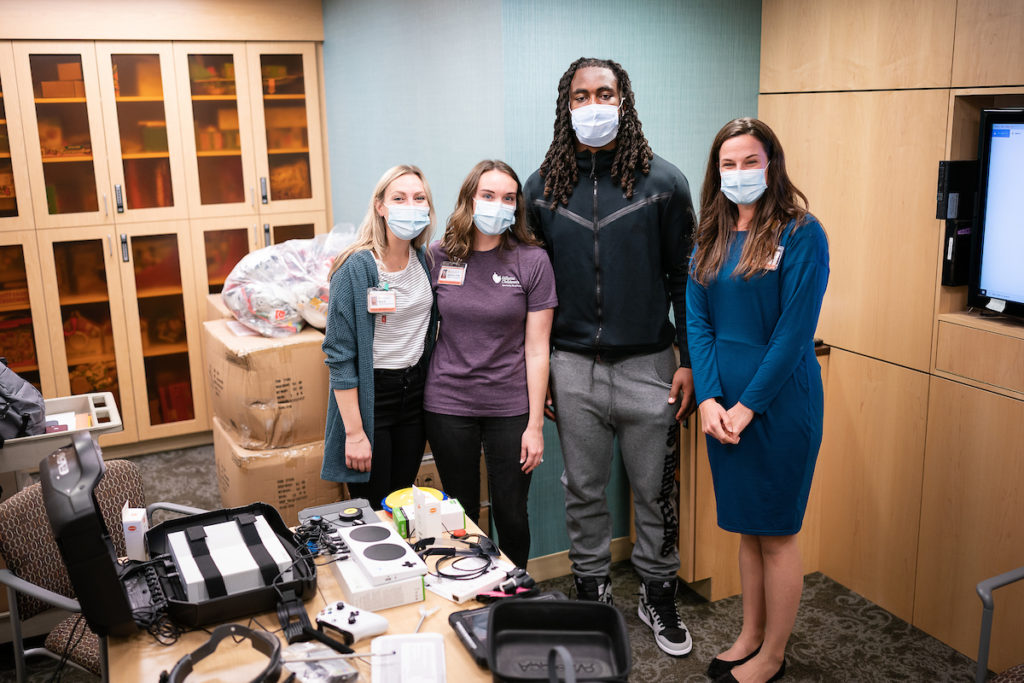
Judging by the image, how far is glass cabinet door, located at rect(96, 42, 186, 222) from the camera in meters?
4.38

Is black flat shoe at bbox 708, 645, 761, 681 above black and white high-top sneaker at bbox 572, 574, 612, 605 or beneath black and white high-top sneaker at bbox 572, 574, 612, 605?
beneath

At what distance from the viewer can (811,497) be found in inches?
128

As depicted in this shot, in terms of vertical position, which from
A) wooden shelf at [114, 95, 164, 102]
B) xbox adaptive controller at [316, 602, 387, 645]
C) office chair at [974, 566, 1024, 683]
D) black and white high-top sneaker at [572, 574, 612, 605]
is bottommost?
black and white high-top sneaker at [572, 574, 612, 605]

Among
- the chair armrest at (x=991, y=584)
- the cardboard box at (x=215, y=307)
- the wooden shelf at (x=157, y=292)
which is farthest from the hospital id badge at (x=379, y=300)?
the wooden shelf at (x=157, y=292)

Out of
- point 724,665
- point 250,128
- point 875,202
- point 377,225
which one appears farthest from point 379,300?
point 250,128

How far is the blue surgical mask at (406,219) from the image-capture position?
8.13ft

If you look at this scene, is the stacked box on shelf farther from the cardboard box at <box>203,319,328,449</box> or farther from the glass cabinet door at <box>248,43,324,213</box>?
the glass cabinet door at <box>248,43,324,213</box>

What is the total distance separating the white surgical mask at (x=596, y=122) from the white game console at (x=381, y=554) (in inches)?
50.5

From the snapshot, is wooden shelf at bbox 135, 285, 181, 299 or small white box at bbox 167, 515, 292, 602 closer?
small white box at bbox 167, 515, 292, 602

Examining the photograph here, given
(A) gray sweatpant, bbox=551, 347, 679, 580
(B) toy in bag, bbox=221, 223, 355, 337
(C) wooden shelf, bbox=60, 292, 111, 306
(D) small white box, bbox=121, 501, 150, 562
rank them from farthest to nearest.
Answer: (C) wooden shelf, bbox=60, 292, 111, 306
(B) toy in bag, bbox=221, 223, 355, 337
(A) gray sweatpant, bbox=551, 347, 679, 580
(D) small white box, bbox=121, 501, 150, 562

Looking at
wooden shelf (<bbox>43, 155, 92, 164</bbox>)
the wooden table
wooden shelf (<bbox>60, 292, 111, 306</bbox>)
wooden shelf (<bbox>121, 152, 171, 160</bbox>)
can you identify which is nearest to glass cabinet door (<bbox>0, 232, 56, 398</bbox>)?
wooden shelf (<bbox>60, 292, 111, 306</bbox>)

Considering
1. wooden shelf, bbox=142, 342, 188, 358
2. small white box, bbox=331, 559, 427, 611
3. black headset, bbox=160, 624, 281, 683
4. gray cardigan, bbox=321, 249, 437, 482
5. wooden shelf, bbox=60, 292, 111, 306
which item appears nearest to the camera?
black headset, bbox=160, 624, 281, 683

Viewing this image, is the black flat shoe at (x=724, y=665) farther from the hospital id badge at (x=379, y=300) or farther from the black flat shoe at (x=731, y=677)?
the hospital id badge at (x=379, y=300)

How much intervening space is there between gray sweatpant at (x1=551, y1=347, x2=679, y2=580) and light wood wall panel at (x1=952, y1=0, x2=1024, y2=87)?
48.3 inches
